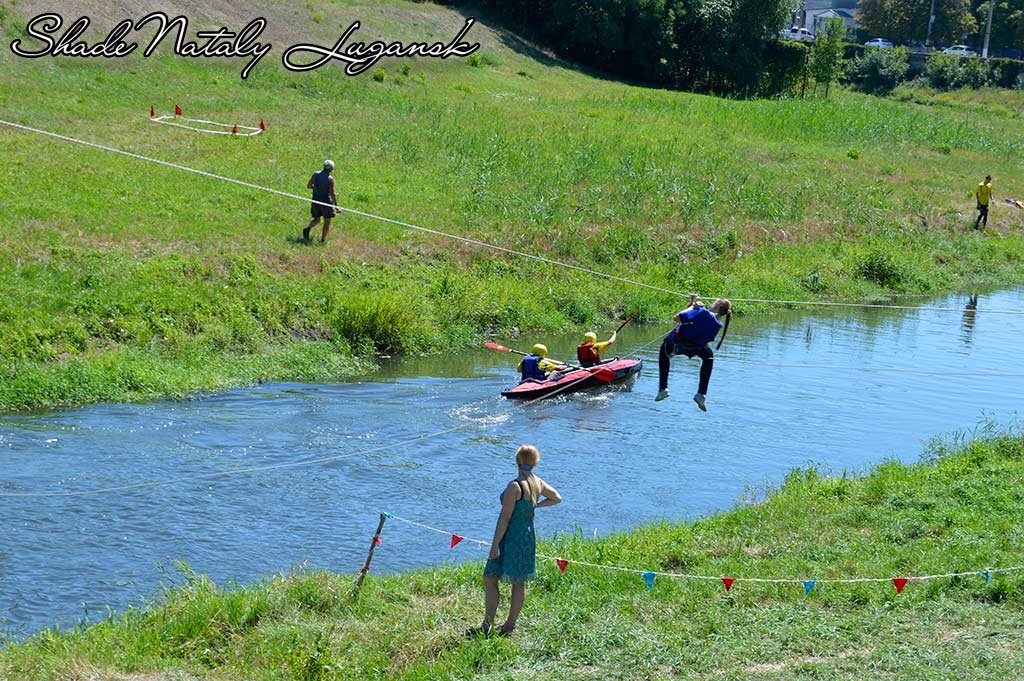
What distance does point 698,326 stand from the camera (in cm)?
1598

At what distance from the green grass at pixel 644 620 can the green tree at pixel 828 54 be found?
62.8 metres

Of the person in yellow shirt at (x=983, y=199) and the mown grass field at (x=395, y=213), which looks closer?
the mown grass field at (x=395, y=213)

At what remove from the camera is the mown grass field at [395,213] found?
2362cm

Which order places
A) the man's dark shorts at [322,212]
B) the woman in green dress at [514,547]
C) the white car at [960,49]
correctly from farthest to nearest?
the white car at [960,49] → the man's dark shorts at [322,212] → the woman in green dress at [514,547]

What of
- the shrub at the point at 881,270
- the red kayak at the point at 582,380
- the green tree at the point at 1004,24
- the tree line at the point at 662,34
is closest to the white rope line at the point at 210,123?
the red kayak at the point at 582,380

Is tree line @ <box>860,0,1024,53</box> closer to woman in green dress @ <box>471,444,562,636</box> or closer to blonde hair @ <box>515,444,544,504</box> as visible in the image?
blonde hair @ <box>515,444,544,504</box>

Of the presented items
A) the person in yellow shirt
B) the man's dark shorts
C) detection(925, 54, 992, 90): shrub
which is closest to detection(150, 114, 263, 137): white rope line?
the man's dark shorts

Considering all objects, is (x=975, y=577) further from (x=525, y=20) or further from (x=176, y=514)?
(x=525, y=20)

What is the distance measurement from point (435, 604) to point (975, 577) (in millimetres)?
5844

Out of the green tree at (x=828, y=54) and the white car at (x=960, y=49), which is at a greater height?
the white car at (x=960, y=49)

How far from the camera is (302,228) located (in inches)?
1156

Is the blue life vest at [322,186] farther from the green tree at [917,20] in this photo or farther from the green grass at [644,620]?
the green tree at [917,20]

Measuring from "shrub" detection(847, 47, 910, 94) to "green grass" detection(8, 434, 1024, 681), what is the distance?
272 feet

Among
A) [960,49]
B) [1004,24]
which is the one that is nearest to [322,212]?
[960,49]
